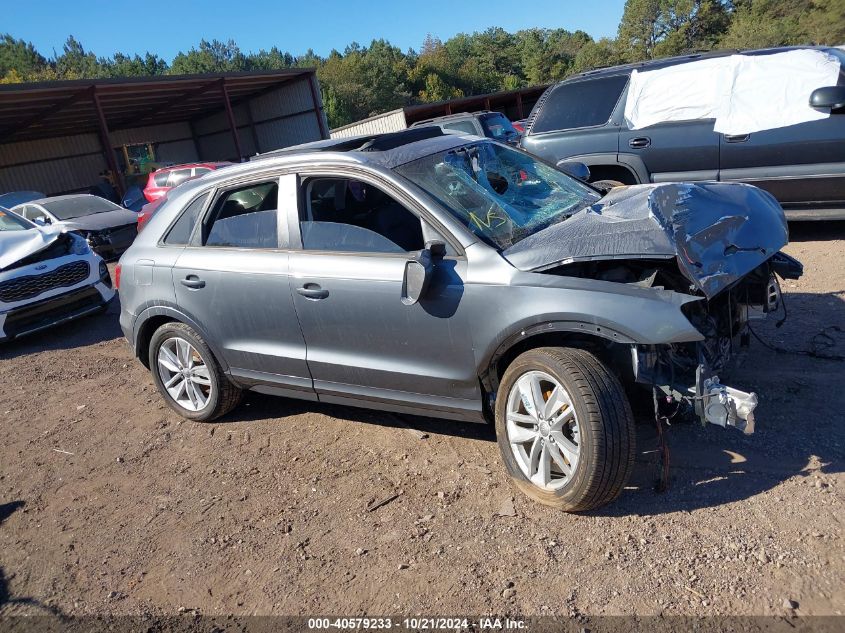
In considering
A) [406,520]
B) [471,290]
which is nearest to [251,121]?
[471,290]

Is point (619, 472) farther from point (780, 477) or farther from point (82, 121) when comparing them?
point (82, 121)

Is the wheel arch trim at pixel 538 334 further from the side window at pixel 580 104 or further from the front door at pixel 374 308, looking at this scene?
the side window at pixel 580 104

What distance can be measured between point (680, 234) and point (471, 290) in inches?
41.3

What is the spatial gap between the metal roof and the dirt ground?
16138mm

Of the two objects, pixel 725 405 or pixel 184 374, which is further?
pixel 184 374

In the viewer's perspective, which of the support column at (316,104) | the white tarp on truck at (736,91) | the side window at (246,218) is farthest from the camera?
the support column at (316,104)

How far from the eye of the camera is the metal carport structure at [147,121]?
20.6m

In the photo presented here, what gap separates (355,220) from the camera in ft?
12.9

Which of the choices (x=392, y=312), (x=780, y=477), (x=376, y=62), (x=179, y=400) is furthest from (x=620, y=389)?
(x=376, y=62)

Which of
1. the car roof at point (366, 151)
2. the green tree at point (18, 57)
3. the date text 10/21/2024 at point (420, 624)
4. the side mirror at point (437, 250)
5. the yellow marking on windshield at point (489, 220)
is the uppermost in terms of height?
the green tree at point (18, 57)

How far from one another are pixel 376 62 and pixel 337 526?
213 feet

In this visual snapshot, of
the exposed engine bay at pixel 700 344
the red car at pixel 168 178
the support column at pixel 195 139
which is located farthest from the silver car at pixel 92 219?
the support column at pixel 195 139

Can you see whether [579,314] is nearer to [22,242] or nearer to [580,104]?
[580,104]

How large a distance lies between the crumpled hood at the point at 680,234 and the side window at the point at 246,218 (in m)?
1.62
